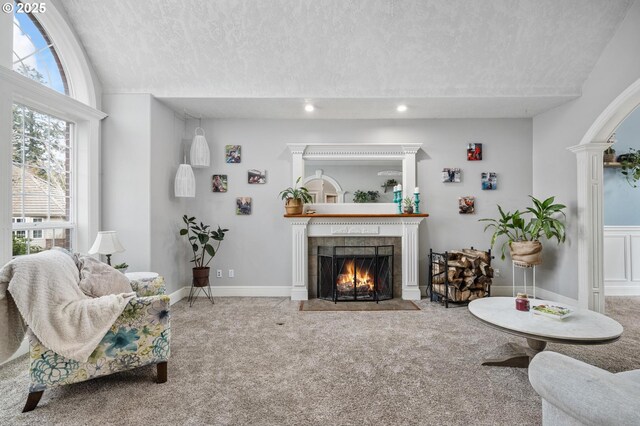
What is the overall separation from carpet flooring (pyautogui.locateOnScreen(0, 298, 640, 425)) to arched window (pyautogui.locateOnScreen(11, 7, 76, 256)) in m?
1.20

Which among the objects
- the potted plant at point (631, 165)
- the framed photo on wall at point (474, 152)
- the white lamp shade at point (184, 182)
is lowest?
the white lamp shade at point (184, 182)

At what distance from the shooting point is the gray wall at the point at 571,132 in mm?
3119

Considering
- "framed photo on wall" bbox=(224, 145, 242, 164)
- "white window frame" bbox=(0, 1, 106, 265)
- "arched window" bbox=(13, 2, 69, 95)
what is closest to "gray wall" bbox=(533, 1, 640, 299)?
"framed photo on wall" bbox=(224, 145, 242, 164)

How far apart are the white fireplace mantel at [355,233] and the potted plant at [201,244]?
1018 mm

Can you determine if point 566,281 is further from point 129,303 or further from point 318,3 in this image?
point 129,303

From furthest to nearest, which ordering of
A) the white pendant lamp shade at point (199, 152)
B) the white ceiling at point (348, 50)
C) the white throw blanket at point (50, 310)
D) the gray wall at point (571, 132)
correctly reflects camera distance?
the white pendant lamp shade at point (199, 152)
the gray wall at point (571, 132)
the white ceiling at point (348, 50)
the white throw blanket at point (50, 310)

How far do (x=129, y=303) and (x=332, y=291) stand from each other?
2680mm

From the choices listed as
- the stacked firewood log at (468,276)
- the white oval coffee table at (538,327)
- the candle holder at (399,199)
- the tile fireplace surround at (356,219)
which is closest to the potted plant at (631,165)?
the stacked firewood log at (468,276)

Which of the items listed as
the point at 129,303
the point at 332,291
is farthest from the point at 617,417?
the point at 332,291

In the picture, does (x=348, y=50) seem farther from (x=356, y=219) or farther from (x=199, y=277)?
(x=199, y=277)

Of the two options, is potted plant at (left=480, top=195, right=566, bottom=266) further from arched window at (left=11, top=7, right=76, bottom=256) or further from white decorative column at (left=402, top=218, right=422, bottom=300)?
arched window at (left=11, top=7, right=76, bottom=256)

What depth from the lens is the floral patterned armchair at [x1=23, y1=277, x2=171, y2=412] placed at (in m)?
1.84

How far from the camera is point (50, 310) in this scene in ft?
6.06

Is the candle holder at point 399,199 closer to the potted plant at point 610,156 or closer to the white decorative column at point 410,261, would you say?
the white decorative column at point 410,261
